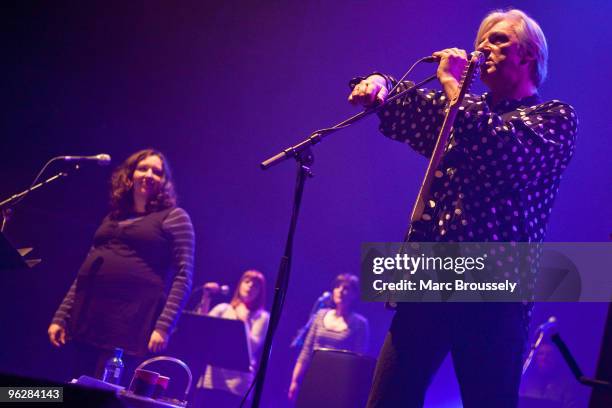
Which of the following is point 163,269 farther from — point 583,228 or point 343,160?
point 583,228

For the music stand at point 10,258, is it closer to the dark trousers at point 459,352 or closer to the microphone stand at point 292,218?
the microphone stand at point 292,218

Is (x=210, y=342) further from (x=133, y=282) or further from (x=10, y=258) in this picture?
(x=10, y=258)

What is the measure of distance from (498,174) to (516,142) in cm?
11

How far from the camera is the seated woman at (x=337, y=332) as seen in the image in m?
6.07

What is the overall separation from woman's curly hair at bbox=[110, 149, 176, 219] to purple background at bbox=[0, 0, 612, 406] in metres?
1.18

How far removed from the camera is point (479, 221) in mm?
1864

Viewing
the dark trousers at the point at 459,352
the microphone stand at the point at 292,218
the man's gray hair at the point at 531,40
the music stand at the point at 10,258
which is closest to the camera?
the dark trousers at the point at 459,352

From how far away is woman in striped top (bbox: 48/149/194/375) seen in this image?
134 inches

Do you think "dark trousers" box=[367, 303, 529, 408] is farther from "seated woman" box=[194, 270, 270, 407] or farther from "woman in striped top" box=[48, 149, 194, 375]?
"seated woman" box=[194, 270, 270, 407]

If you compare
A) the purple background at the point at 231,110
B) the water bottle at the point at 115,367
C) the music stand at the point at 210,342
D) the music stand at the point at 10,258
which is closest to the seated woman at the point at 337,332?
the music stand at the point at 210,342

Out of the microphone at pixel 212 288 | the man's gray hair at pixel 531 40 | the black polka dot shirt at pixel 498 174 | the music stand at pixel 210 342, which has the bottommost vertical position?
the music stand at pixel 210 342

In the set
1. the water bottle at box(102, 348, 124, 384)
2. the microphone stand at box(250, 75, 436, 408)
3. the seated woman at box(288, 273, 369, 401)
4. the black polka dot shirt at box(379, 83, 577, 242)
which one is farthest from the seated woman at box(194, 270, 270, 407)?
the black polka dot shirt at box(379, 83, 577, 242)

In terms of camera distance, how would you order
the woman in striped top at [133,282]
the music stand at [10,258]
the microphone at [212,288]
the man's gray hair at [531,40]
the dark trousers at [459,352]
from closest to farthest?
1. the dark trousers at [459,352]
2. the man's gray hair at [531,40]
3. the music stand at [10,258]
4. the woman in striped top at [133,282]
5. the microphone at [212,288]

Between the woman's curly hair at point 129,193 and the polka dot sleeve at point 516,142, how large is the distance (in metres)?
2.38
